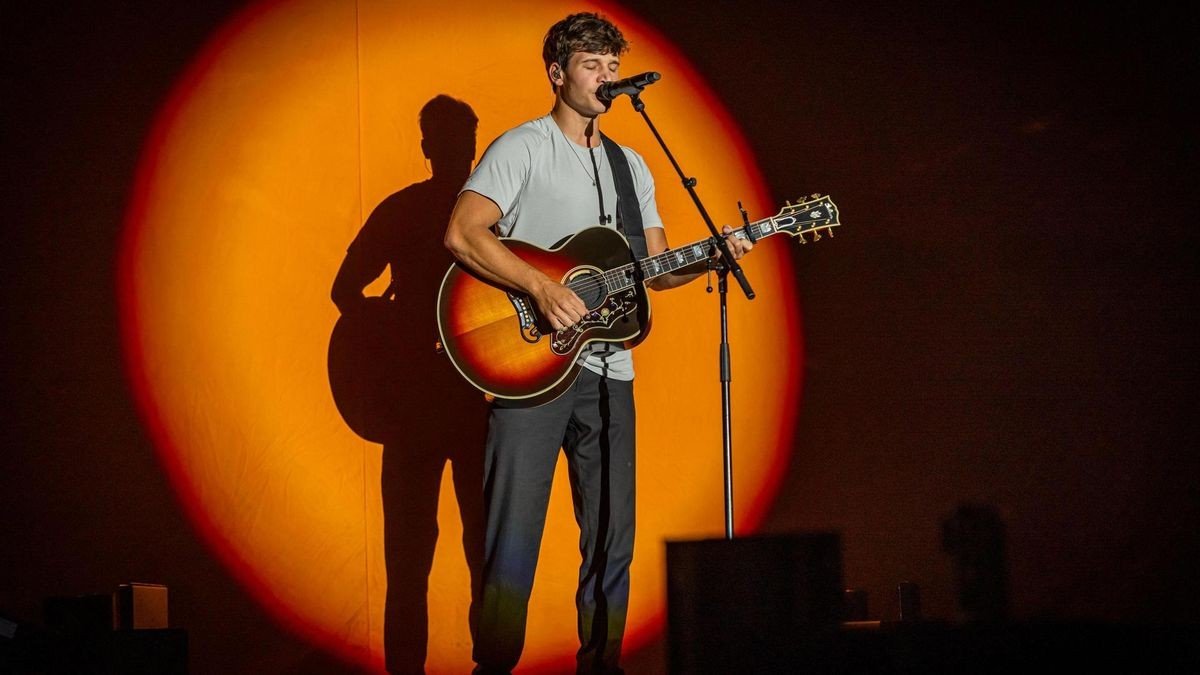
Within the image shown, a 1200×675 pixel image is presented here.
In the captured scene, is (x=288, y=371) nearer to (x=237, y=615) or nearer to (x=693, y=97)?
(x=237, y=615)

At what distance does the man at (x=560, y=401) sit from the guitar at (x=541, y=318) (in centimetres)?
5

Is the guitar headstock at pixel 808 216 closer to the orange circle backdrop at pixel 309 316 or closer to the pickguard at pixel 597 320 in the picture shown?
the pickguard at pixel 597 320

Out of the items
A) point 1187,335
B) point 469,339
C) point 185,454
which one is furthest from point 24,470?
point 1187,335

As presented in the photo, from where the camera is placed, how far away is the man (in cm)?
332

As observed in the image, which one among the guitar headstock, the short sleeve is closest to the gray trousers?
the short sleeve

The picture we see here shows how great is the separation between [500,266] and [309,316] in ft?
3.85

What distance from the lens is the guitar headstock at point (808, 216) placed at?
367 cm

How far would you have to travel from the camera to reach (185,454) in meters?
4.09

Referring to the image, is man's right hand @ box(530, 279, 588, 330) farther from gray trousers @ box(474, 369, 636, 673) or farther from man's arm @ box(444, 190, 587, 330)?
gray trousers @ box(474, 369, 636, 673)

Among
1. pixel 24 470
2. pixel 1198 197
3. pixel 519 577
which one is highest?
pixel 1198 197

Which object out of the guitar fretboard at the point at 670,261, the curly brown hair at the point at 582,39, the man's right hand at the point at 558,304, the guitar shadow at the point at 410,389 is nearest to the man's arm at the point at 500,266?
the man's right hand at the point at 558,304

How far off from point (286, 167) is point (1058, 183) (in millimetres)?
3134

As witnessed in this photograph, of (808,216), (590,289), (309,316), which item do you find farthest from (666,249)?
(309,316)

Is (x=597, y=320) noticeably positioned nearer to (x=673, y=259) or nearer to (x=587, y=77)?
(x=673, y=259)
